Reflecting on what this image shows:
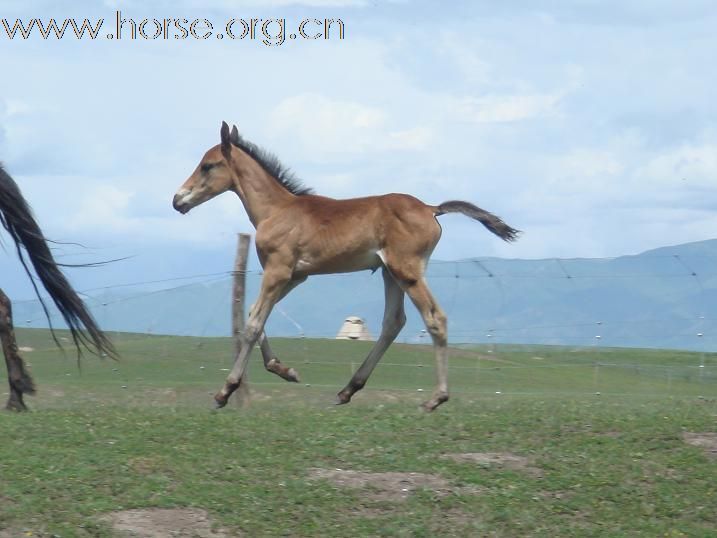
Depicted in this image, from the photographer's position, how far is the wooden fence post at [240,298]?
12.7 m

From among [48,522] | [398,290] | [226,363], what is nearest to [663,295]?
[226,363]

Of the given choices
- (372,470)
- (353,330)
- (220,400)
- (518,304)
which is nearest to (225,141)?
(220,400)

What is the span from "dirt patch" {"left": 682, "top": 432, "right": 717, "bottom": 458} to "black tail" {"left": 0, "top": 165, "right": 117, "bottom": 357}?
189 inches

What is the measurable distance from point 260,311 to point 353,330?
8.09 metres

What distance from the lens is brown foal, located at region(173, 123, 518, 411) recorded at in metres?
11.2

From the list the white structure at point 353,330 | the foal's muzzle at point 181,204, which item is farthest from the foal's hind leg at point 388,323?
the white structure at point 353,330

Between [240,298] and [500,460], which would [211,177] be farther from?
[500,460]

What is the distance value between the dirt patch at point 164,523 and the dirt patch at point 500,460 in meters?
1.92

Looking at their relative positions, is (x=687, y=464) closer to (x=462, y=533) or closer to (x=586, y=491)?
(x=586, y=491)

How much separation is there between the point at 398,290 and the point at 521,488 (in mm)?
3238

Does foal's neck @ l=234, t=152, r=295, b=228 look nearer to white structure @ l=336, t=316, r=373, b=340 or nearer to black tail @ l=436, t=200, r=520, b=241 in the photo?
black tail @ l=436, t=200, r=520, b=241

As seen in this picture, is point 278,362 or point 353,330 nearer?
point 278,362

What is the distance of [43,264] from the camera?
37.3 feet

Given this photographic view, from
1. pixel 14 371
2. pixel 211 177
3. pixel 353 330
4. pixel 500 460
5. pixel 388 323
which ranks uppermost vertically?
pixel 211 177
